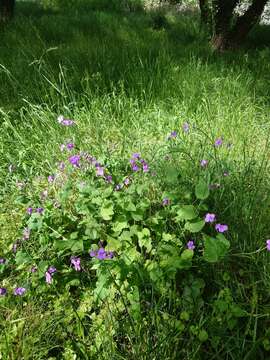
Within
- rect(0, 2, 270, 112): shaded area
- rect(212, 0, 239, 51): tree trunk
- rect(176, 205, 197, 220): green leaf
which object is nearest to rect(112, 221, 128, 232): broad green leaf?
rect(176, 205, 197, 220): green leaf

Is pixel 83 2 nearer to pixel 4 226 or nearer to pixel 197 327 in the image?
pixel 4 226

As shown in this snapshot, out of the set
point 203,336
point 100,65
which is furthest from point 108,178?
A: point 100,65

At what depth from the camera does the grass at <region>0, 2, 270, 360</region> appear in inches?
51.1

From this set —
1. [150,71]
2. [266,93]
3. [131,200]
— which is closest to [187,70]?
[150,71]

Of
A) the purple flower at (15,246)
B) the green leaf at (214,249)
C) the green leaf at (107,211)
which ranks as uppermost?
the green leaf at (214,249)

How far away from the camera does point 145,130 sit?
2.60 meters

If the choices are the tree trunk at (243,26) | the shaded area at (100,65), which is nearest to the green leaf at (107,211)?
the shaded area at (100,65)

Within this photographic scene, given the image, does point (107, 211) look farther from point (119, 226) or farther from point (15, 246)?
point (15, 246)

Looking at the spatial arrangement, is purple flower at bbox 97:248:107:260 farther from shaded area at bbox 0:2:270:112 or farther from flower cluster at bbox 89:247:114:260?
shaded area at bbox 0:2:270:112

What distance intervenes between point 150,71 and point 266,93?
1.12 meters

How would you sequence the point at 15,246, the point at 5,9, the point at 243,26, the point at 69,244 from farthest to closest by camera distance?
the point at 5,9, the point at 243,26, the point at 15,246, the point at 69,244

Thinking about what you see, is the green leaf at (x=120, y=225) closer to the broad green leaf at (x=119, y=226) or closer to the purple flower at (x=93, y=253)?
the broad green leaf at (x=119, y=226)

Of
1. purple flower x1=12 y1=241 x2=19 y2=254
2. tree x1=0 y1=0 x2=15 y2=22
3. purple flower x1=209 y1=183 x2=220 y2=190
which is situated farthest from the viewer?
tree x1=0 y1=0 x2=15 y2=22

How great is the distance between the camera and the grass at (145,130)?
130 cm
